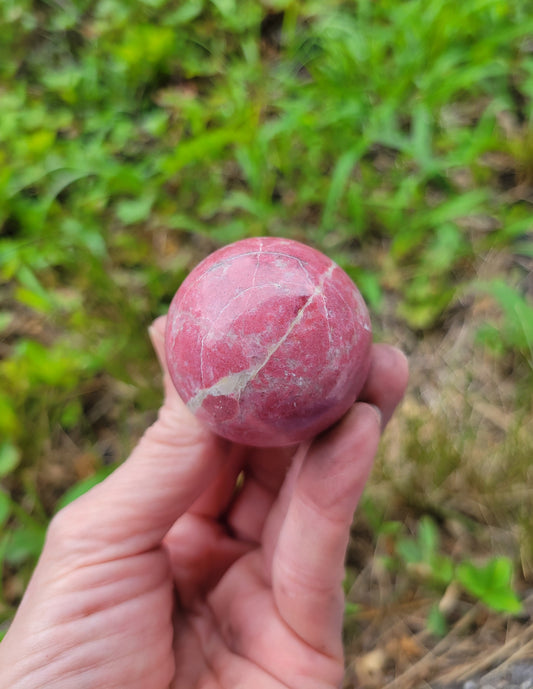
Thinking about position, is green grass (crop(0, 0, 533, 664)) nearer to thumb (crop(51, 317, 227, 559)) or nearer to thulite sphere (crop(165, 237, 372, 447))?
thumb (crop(51, 317, 227, 559))

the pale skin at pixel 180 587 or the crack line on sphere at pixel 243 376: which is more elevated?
the crack line on sphere at pixel 243 376

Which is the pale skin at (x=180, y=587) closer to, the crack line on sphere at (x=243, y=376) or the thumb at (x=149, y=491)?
the thumb at (x=149, y=491)

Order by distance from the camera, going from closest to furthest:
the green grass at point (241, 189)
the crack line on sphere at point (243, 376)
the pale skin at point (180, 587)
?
the crack line on sphere at point (243, 376) → the pale skin at point (180, 587) → the green grass at point (241, 189)

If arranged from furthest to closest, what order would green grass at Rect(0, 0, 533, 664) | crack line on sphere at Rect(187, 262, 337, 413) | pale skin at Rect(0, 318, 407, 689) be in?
green grass at Rect(0, 0, 533, 664) < pale skin at Rect(0, 318, 407, 689) < crack line on sphere at Rect(187, 262, 337, 413)

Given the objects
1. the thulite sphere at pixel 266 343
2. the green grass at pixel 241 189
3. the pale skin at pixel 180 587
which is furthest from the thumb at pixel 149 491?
the green grass at pixel 241 189

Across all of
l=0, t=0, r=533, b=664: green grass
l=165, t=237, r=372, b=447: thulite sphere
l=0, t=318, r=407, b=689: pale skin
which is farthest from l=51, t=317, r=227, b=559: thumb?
l=0, t=0, r=533, b=664: green grass

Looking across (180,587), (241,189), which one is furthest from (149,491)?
(241,189)

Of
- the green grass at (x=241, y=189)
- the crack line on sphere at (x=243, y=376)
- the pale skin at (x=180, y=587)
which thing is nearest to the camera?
the crack line on sphere at (x=243, y=376)

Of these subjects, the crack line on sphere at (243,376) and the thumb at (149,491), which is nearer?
the crack line on sphere at (243,376)
